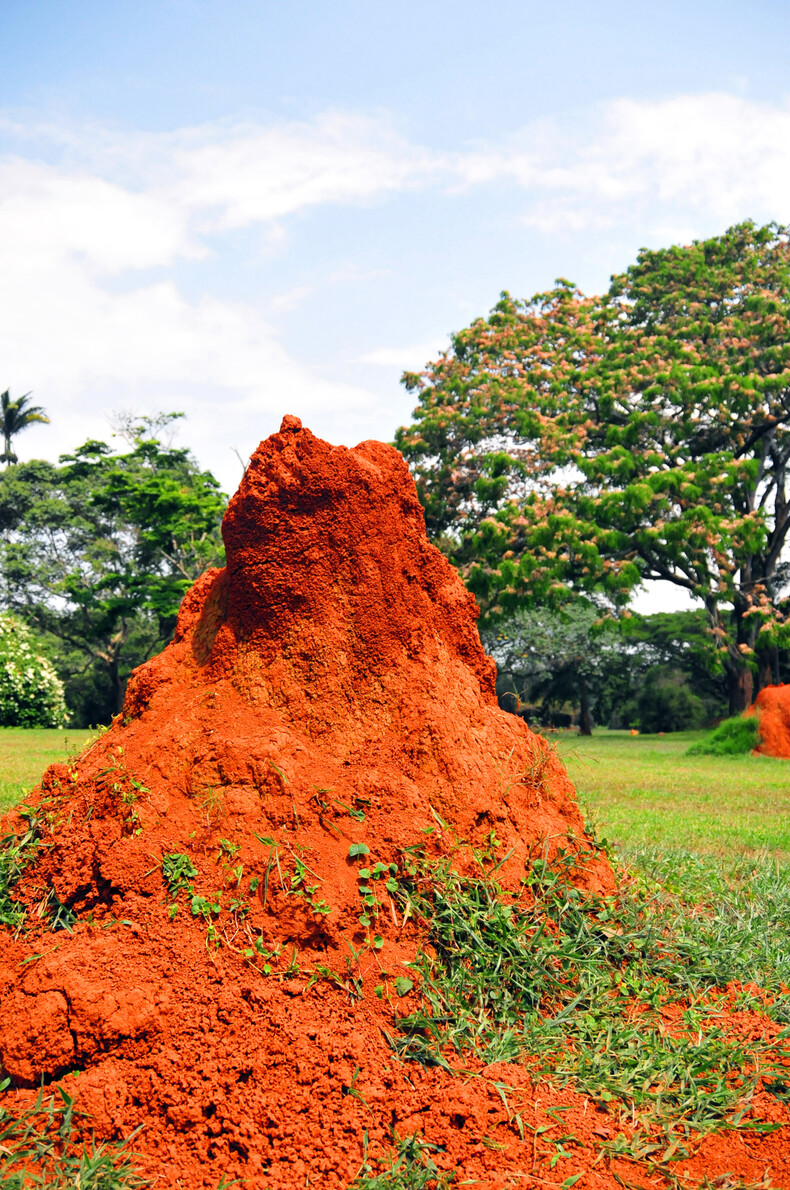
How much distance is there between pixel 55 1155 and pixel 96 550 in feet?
113

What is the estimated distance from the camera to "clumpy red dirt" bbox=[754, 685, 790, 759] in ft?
56.0

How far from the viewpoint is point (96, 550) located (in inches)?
1369

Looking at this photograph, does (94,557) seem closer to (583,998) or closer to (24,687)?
(24,687)

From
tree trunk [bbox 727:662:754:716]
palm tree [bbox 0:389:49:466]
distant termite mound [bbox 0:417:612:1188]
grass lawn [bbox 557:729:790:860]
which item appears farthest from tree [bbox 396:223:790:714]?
palm tree [bbox 0:389:49:466]

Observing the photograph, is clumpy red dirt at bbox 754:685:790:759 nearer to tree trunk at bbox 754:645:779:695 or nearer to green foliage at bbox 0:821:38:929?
tree trunk at bbox 754:645:779:695

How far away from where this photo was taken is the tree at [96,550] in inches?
1176

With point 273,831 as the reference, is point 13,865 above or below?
below

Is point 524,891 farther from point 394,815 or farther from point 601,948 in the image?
point 394,815

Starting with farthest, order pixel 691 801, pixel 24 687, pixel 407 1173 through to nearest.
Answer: pixel 24 687
pixel 691 801
pixel 407 1173

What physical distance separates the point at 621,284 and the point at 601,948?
945 inches

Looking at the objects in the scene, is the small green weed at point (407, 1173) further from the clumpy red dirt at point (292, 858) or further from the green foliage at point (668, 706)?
the green foliage at point (668, 706)

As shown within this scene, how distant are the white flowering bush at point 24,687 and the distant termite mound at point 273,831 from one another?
68.8 ft

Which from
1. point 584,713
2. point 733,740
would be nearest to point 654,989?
point 733,740

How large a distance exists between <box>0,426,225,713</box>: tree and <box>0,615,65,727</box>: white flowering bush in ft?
16.1
